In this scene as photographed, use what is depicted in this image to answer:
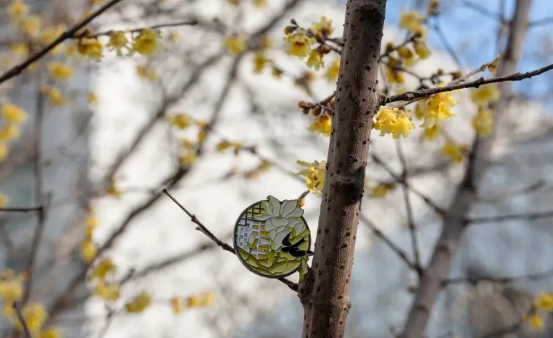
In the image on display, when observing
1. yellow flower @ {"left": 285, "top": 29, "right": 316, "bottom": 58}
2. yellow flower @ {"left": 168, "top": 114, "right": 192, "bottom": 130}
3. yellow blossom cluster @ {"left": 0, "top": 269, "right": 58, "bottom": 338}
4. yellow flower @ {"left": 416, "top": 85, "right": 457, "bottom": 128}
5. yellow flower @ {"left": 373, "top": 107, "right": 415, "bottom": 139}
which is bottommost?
yellow blossom cluster @ {"left": 0, "top": 269, "right": 58, "bottom": 338}

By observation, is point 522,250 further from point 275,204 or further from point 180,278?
point 275,204

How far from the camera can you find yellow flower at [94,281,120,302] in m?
1.60

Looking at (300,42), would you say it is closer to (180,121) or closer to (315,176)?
(315,176)

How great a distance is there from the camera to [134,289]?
3.09 m

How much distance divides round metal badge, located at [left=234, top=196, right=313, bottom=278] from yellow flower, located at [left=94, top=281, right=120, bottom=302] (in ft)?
3.69

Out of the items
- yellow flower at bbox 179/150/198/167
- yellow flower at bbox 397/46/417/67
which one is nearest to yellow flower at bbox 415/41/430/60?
yellow flower at bbox 397/46/417/67

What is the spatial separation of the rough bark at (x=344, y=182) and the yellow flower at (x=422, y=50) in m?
0.40

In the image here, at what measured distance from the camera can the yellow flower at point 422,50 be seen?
0.97 meters

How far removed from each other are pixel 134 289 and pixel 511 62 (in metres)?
2.44

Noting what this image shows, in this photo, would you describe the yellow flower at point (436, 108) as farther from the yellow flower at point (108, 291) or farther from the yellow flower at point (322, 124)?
the yellow flower at point (108, 291)

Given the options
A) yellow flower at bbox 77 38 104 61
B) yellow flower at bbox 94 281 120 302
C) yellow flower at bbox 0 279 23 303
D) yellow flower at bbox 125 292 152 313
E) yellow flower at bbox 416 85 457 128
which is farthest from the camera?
yellow flower at bbox 0 279 23 303

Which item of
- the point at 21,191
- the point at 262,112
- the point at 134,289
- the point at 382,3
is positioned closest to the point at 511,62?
the point at 382,3

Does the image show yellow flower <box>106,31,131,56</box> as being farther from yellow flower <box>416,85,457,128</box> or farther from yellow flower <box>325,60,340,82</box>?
yellow flower <box>416,85,457,128</box>

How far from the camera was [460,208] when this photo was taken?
145 cm
